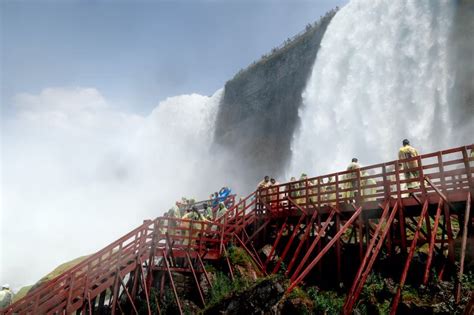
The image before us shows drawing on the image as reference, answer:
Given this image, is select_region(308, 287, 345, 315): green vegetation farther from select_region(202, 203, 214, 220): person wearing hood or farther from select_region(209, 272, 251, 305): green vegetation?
select_region(202, 203, 214, 220): person wearing hood

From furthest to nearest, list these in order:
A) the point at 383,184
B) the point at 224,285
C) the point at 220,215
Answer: the point at 220,215 → the point at 224,285 → the point at 383,184

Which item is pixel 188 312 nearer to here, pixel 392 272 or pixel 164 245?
pixel 164 245

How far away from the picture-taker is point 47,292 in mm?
13227

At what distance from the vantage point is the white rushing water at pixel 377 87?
25812 millimetres

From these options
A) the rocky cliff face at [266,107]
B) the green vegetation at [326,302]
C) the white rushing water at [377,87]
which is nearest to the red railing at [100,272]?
the green vegetation at [326,302]

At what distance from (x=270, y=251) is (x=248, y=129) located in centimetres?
3889

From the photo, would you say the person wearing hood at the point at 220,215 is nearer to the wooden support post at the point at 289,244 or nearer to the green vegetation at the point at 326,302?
the wooden support post at the point at 289,244

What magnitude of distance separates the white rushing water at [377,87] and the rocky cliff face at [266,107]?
8.63 metres

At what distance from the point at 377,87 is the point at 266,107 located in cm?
2290

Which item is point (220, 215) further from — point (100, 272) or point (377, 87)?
point (377, 87)

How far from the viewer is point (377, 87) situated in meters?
29.8

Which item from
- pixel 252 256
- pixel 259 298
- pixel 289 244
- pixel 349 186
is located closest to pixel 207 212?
pixel 252 256

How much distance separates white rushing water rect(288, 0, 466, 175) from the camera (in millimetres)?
25812

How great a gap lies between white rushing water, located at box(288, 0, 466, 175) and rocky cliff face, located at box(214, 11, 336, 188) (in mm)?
8626
